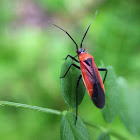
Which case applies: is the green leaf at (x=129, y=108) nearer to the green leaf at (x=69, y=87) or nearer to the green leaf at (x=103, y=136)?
the green leaf at (x=103, y=136)

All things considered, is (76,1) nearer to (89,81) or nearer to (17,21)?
(17,21)

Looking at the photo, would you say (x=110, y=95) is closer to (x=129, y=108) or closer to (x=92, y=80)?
(x=92, y=80)

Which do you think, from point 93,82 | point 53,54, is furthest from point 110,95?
point 53,54

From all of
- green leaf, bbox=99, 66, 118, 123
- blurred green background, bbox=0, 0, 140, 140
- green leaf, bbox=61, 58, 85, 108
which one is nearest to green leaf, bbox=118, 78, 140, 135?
green leaf, bbox=99, 66, 118, 123

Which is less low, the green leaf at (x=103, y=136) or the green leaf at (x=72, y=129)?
the green leaf at (x=72, y=129)

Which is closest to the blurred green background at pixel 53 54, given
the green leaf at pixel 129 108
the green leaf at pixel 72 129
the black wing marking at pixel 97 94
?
the green leaf at pixel 129 108

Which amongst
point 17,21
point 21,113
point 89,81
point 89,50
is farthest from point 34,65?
point 89,81

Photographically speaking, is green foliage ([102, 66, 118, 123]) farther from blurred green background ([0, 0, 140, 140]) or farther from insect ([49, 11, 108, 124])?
blurred green background ([0, 0, 140, 140])
